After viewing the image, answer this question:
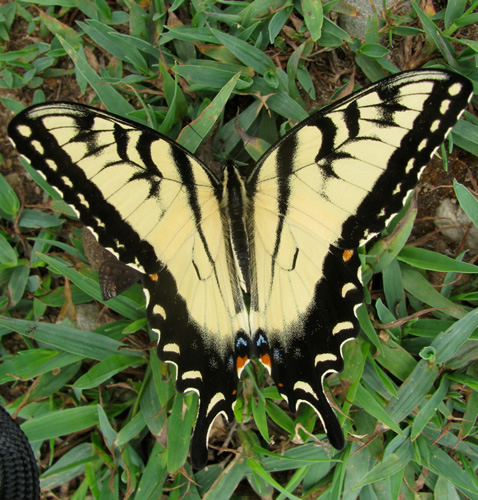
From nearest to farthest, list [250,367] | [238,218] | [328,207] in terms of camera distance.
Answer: [328,207] < [238,218] < [250,367]

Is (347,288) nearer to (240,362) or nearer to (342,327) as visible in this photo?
(342,327)

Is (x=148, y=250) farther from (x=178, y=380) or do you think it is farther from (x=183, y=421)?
(x=183, y=421)

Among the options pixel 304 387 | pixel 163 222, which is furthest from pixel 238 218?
pixel 304 387

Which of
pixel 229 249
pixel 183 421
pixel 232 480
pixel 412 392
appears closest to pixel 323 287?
pixel 229 249

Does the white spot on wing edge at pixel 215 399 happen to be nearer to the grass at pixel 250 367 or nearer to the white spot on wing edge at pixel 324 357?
the grass at pixel 250 367

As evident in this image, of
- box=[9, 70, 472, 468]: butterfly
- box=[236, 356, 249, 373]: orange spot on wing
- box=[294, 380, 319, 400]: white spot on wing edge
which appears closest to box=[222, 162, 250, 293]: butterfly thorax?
box=[9, 70, 472, 468]: butterfly

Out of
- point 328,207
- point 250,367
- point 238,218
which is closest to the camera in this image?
point 328,207
